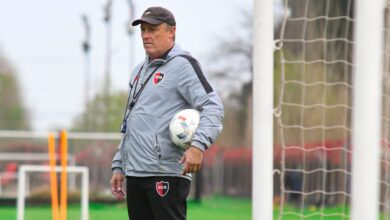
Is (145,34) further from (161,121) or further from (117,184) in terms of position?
(117,184)

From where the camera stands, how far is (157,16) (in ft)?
18.4

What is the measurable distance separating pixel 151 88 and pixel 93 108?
1067 inches

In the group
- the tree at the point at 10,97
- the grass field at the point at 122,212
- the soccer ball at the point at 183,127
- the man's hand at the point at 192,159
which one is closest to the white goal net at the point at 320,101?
the grass field at the point at 122,212

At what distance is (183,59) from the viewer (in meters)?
5.60

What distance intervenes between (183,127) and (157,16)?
0.65 m

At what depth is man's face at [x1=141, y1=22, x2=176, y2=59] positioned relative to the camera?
562cm

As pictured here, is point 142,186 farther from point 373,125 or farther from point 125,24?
point 125,24

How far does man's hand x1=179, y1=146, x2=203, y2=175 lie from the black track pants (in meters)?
0.20

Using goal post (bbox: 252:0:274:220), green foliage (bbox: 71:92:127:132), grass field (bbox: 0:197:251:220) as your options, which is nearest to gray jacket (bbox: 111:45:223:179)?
goal post (bbox: 252:0:274:220)

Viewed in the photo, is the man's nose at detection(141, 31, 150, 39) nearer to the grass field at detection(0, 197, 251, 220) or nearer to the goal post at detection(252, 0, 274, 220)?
the goal post at detection(252, 0, 274, 220)

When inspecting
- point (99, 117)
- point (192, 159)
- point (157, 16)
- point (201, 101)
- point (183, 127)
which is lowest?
point (99, 117)

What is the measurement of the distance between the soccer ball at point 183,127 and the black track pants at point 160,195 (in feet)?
0.68

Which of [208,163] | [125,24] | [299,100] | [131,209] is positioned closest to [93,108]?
[125,24]

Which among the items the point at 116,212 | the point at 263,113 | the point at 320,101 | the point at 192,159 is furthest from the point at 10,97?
the point at 192,159
